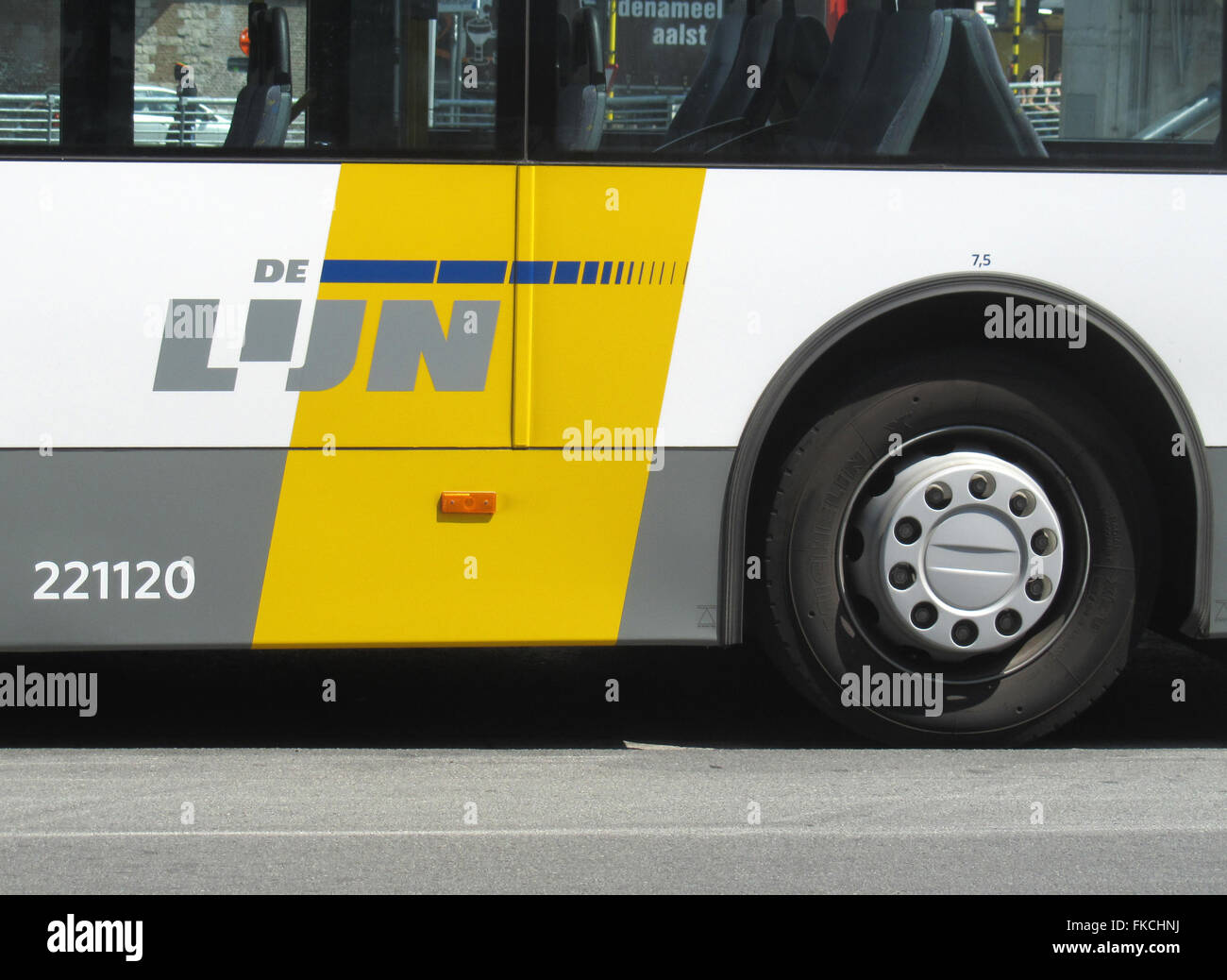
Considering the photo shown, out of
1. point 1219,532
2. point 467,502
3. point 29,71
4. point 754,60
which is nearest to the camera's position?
point 29,71

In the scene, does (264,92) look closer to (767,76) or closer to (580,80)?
(580,80)

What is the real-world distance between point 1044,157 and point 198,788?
3040 mm

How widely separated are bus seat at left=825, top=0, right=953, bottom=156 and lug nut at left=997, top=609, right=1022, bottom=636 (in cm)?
140

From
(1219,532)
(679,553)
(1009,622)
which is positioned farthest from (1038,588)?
(679,553)

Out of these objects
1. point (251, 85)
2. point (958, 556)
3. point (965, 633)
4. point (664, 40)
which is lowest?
point (965, 633)

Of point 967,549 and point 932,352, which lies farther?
point 932,352

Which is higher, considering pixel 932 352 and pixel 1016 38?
pixel 1016 38

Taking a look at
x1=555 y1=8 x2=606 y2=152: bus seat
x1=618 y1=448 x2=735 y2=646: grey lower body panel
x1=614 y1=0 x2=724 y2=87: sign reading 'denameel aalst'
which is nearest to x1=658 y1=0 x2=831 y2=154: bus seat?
x1=614 y1=0 x2=724 y2=87: sign reading 'denameel aalst'

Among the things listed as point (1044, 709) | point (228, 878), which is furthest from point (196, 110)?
point (1044, 709)

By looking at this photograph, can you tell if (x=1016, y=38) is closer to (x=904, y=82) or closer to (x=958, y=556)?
(x=904, y=82)

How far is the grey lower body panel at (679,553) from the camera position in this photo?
5230 millimetres

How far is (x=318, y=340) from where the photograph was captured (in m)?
5.07

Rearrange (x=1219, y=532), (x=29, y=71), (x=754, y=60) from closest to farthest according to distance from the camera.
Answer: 1. (x=29, y=71)
2. (x=754, y=60)
3. (x=1219, y=532)

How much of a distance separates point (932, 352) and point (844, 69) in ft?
2.90
